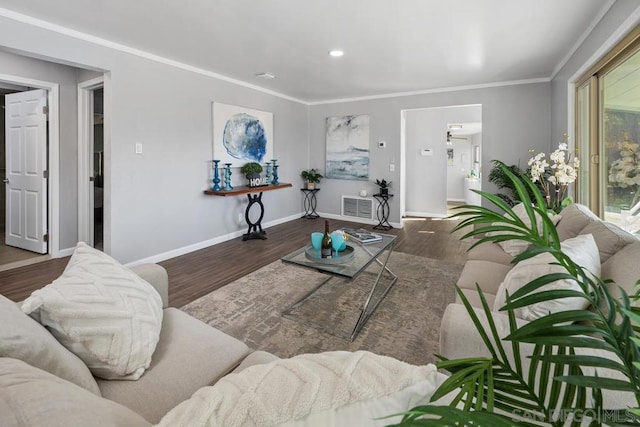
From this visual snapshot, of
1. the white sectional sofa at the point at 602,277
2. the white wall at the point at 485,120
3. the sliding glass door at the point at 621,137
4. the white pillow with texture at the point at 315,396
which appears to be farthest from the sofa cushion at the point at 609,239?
the white wall at the point at 485,120

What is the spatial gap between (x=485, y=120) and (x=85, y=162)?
Result: 593cm

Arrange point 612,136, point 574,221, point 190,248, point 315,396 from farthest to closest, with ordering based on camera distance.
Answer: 1. point 190,248
2. point 612,136
3. point 574,221
4. point 315,396

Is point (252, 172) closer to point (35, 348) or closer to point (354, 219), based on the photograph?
point (354, 219)

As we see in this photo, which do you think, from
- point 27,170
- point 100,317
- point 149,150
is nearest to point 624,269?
point 100,317

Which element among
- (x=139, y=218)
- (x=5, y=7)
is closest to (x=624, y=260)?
(x=139, y=218)

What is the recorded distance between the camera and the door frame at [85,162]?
4.22 meters

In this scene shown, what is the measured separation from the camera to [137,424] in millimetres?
657

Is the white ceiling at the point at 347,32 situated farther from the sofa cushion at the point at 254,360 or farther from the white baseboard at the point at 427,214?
the white baseboard at the point at 427,214

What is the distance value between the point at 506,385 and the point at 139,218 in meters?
4.08

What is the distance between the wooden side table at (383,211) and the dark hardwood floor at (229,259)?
251 millimetres

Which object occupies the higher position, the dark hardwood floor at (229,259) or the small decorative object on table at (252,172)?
the small decorative object on table at (252,172)

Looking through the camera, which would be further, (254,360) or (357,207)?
(357,207)

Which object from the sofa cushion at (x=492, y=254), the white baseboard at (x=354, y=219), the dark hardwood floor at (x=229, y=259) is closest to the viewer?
the sofa cushion at (x=492, y=254)

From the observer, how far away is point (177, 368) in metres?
1.21
